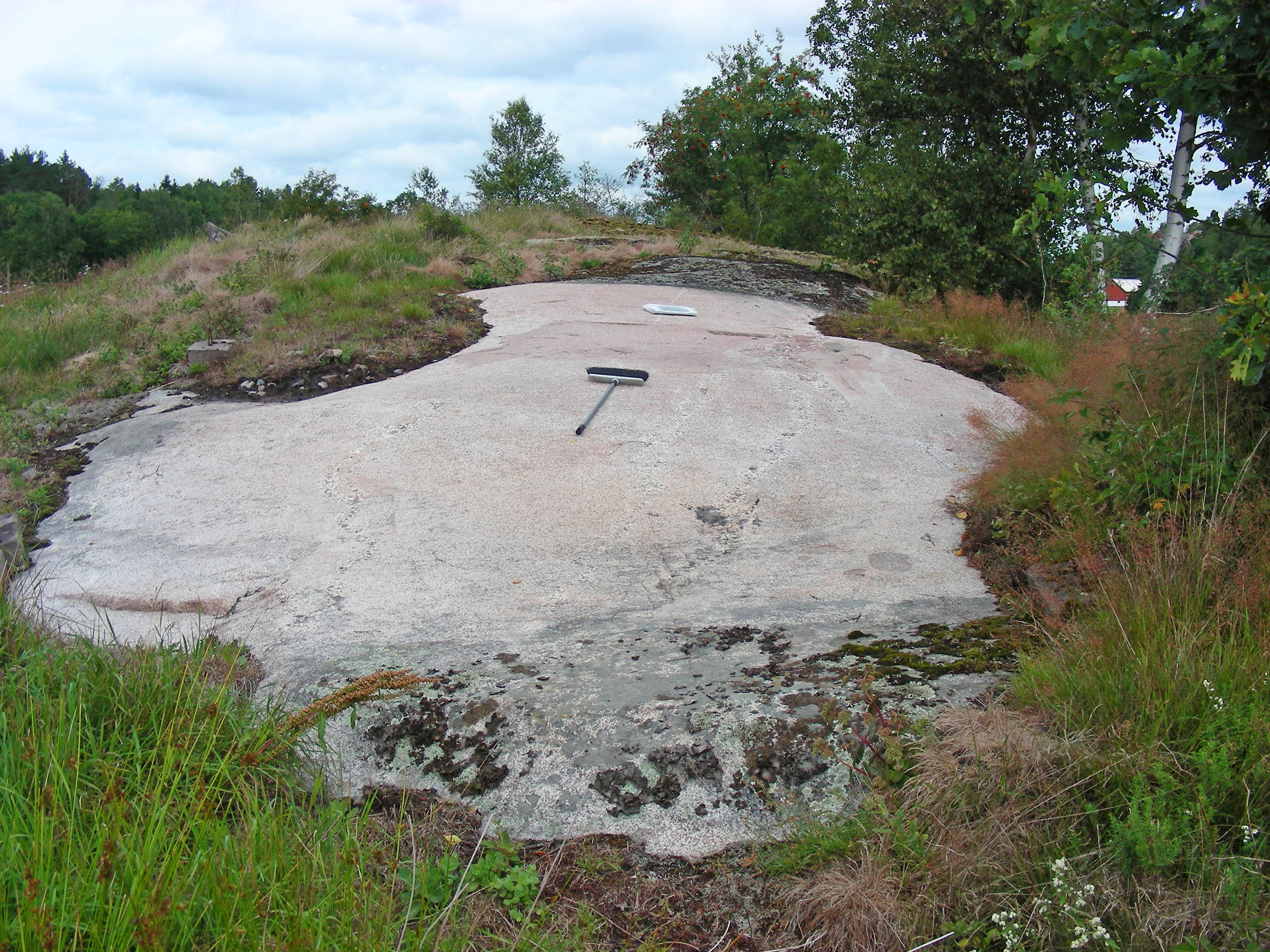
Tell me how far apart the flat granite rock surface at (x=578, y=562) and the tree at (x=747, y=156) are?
568 inches

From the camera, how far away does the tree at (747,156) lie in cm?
2200

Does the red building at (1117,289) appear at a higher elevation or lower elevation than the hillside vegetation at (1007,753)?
higher

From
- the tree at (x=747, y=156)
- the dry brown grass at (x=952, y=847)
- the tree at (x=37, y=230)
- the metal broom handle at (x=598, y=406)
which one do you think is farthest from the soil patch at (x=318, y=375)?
the tree at (x=37, y=230)

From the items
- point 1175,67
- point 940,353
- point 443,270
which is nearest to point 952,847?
point 1175,67

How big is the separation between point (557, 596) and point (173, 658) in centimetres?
190

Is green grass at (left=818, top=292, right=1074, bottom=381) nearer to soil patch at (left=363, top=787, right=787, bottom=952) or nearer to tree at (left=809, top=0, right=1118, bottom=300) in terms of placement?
tree at (left=809, top=0, right=1118, bottom=300)

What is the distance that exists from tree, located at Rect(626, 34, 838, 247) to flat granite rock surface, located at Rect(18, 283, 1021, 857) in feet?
47.3

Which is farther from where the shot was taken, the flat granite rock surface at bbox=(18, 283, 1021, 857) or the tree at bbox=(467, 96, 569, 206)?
the tree at bbox=(467, 96, 569, 206)

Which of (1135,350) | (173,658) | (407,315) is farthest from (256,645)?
(407,315)

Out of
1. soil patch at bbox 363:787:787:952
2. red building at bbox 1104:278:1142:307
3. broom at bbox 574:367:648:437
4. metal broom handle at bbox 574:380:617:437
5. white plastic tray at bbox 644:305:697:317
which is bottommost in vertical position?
soil patch at bbox 363:787:787:952

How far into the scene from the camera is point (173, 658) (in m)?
3.10

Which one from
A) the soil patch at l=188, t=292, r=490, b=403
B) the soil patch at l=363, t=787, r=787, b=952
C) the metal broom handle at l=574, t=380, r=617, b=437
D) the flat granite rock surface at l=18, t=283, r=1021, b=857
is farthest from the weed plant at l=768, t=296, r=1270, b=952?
the soil patch at l=188, t=292, r=490, b=403

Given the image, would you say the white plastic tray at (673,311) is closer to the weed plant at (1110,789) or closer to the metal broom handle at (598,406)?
the metal broom handle at (598,406)

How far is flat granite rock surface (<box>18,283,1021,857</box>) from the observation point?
3010 mm
